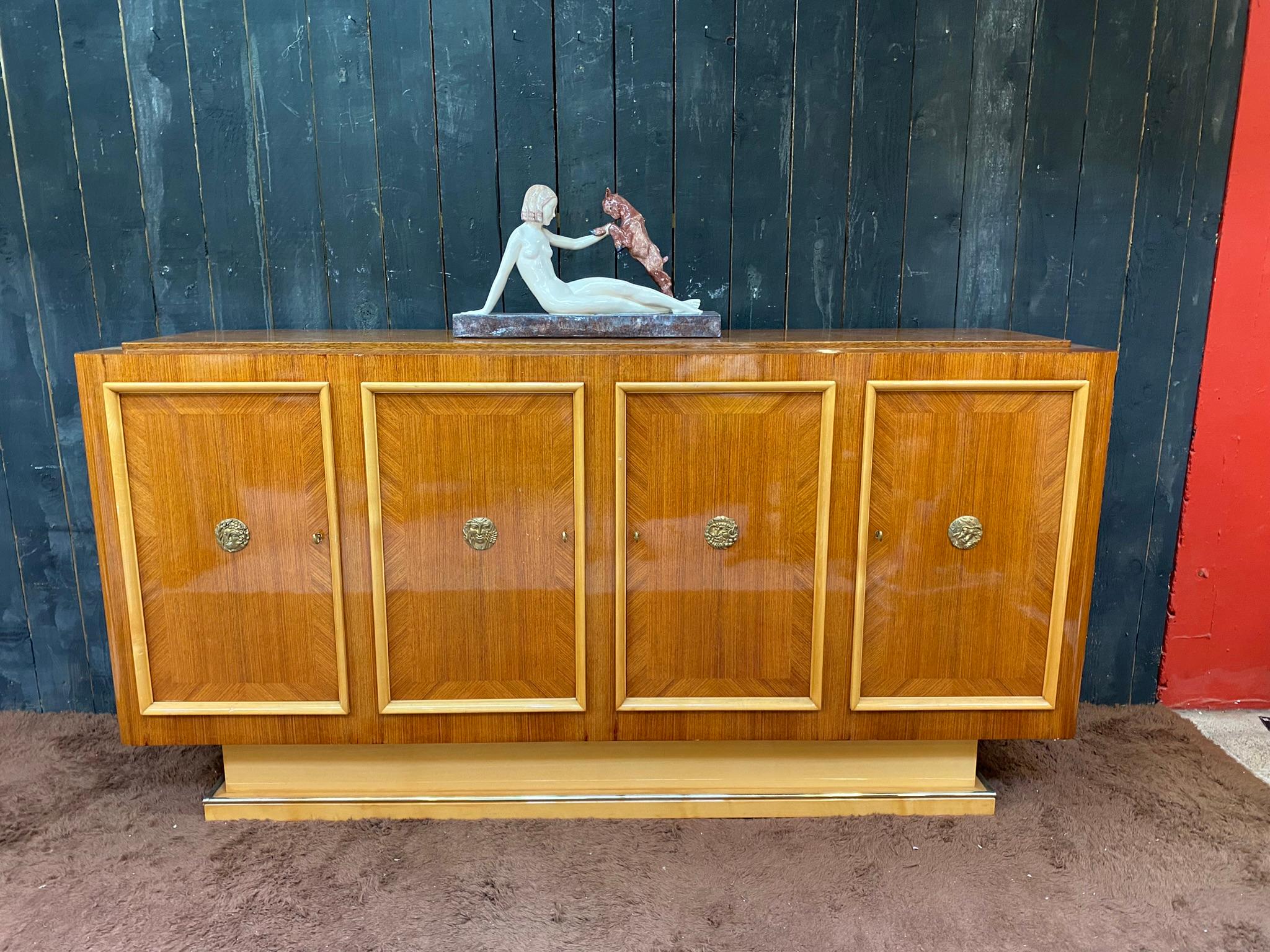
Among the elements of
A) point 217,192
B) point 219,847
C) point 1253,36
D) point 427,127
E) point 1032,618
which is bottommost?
point 219,847

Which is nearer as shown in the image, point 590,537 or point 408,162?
point 590,537

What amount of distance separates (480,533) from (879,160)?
1285 millimetres

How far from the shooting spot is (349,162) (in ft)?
6.27

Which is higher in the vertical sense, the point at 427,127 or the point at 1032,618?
the point at 427,127

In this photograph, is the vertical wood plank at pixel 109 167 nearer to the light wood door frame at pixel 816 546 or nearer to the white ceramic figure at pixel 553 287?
the white ceramic figure at pixel 553 287

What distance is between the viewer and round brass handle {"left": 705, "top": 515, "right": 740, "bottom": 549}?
62.3 inches

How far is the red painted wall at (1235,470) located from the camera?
1.95m

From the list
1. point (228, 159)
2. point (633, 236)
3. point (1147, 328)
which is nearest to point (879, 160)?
point (633, 236)

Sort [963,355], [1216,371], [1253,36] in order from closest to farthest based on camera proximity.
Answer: [963,355] < [1253,36] < [1216,371]

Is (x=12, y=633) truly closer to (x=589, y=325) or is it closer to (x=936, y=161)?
(x=589, y=325)

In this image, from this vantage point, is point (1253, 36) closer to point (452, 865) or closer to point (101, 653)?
point (452, 865)

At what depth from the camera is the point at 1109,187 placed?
1.96m

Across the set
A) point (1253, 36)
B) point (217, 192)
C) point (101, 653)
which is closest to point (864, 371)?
point (1253, 36)

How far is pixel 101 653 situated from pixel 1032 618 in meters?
2.28
